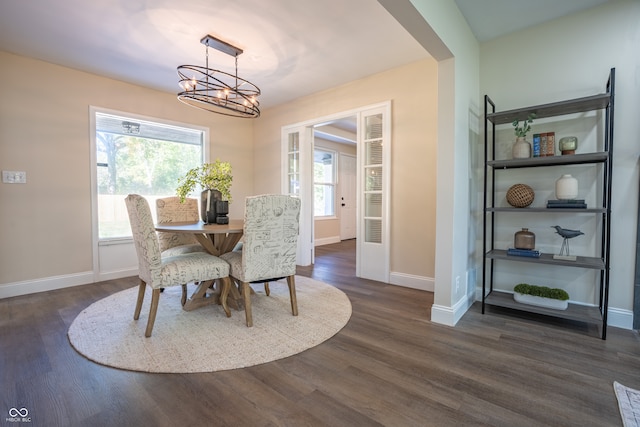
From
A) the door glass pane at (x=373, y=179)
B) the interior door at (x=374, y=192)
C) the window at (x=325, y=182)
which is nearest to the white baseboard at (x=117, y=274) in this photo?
the interior door at (x=374, y=192)

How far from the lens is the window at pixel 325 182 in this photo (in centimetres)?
686

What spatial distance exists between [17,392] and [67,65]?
3.39 meters

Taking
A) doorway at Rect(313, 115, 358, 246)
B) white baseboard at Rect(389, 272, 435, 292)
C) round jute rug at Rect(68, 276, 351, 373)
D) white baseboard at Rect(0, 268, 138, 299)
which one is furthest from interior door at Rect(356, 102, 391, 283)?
white baseboard at Rect(0, 268, 138, 299)

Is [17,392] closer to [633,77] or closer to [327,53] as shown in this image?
[327,53]

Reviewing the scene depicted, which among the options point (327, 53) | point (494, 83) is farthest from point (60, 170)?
point (494, 83)

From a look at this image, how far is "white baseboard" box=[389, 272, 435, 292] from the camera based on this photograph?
3219 mm

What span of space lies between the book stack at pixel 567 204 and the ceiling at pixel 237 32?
5.09ft

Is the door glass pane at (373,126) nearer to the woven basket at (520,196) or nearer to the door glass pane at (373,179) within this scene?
the door glass pane at (373,179)

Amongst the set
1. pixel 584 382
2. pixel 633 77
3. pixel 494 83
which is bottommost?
pixel 584 382

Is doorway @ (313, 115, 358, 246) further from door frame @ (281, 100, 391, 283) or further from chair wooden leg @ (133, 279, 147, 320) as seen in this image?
chair wooden leg @ (133, 279, 147, 320)

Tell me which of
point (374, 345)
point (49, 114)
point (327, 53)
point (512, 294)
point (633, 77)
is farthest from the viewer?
point (49, 114)

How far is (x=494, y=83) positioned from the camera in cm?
279

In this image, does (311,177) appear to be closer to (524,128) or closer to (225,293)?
(225,293)

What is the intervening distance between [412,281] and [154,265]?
263 cm
